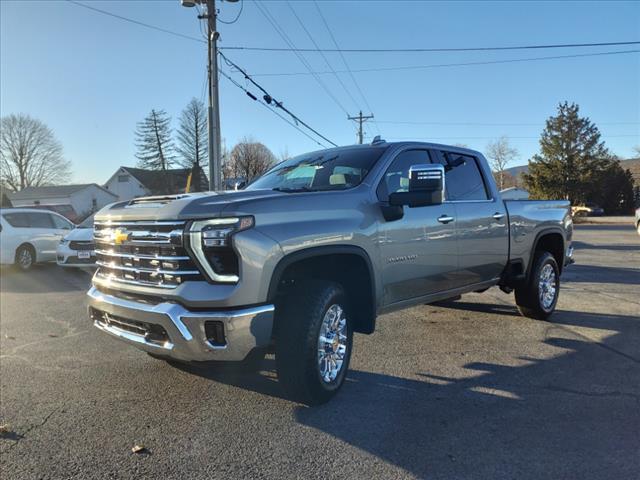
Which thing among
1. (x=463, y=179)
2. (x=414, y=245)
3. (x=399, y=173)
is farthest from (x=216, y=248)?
(x=463, y=179)

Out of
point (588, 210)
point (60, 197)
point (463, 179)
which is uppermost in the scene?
point (60, 197)

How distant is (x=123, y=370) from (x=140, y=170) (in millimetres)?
70271

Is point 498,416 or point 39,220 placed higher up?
point 39,220

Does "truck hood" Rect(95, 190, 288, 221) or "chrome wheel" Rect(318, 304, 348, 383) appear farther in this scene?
"chrome wheel" Rect(318, 304, 348, 383)

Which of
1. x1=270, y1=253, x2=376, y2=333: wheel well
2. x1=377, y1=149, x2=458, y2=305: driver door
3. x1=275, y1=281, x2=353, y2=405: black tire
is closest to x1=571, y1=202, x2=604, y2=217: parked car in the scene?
x1=377, y1=149, x2=458, y2=305: driver door

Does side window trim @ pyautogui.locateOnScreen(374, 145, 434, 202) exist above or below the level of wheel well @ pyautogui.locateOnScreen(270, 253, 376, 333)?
above

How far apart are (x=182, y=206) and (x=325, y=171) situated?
5.43 ft

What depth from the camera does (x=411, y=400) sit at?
12.6ft

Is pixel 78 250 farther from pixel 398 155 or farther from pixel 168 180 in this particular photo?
pixel 168 180

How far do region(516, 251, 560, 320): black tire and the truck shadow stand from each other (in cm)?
116

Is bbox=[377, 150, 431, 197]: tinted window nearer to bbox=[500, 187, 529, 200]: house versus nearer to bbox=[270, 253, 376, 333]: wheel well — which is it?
bbox=[270, 253, 376, 333]: wheel well

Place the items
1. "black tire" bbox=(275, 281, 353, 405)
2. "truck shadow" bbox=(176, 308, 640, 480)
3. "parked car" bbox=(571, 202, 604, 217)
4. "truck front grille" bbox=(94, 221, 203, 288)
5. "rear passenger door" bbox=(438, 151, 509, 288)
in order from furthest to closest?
"parked car" bbox=(571, 202, 604, 217) → "rear passenger door" bbox=(438, 151, 509, 288) → "black tire" bbox=(275, 281, 353, 405) → "truck front grille" bbox=(94, 221, 203, 288) → "truck shadow" bbox=(176, 308, 640, 480)

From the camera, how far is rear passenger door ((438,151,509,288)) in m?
5.01

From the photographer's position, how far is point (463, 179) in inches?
211
